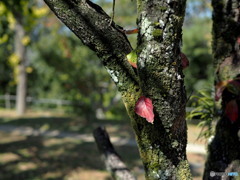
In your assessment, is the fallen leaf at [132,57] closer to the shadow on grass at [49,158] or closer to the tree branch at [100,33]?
the tree branch at [100,33]

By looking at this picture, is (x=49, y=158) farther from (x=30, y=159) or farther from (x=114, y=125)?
(x=114, y=125)

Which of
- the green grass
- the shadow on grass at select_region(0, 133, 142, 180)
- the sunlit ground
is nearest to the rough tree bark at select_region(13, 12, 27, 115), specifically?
the sunlit ground

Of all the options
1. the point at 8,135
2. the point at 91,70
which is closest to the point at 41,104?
the point at 91,70

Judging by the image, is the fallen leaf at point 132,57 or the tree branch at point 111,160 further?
the tree branch at point 111,160

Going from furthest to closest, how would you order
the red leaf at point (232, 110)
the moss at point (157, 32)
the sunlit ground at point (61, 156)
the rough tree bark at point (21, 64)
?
the rough tree bark at point (21, 64) < the sunlit ground at point (61, 156) < the red leaf at point (232, 110) < the moss at point (157, 32)

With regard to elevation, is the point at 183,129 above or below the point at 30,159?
above

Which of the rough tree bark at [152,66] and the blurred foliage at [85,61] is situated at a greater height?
the blurred foliage at [85,61]

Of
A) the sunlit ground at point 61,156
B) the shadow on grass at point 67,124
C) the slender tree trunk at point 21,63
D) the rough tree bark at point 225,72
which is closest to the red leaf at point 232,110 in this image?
the rough tree bark at point 225,72
